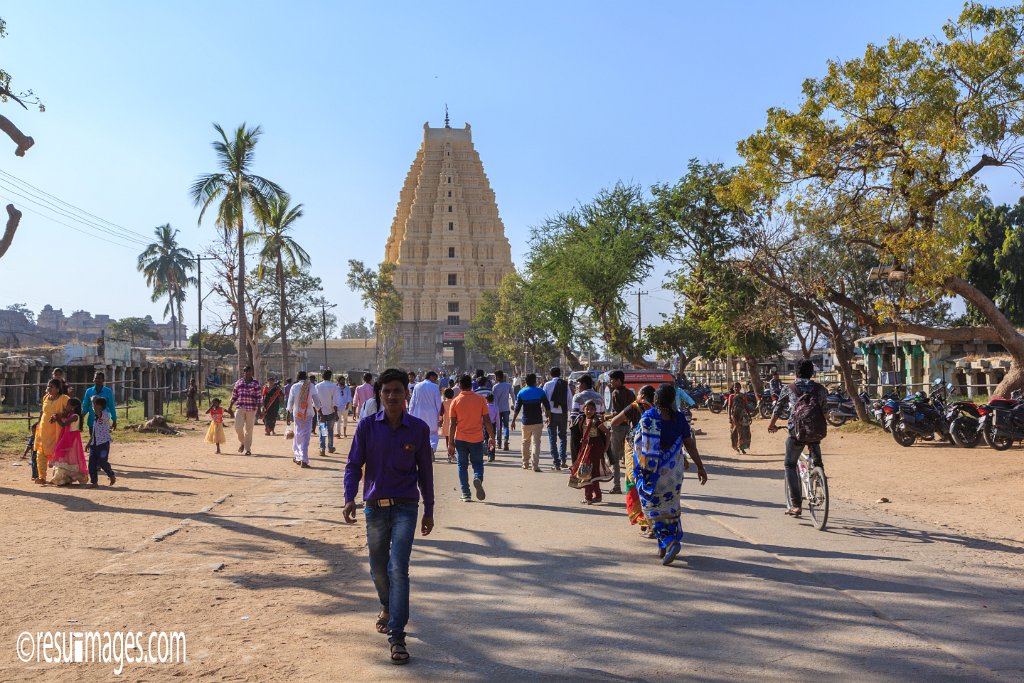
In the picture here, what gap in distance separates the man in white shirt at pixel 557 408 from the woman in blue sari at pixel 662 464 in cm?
733

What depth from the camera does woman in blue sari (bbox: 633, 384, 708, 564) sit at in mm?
7586

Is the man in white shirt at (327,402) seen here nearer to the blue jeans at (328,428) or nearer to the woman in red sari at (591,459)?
the blue jeans at (328,428)

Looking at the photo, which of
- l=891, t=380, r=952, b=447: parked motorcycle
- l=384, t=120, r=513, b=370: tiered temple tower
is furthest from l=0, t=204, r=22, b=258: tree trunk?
l=384, t=120, r=513, b=370: tiered temple tower

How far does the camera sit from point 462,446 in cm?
1184

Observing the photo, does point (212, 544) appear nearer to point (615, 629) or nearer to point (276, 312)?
point (615, 629)

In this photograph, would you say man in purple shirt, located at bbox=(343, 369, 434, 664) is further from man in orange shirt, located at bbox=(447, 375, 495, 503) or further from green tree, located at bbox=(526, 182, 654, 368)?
green tree, located at bbox=(526, 182, 654, 368)

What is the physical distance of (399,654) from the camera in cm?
489

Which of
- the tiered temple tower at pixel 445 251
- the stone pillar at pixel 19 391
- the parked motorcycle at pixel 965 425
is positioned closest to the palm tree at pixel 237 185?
the stone pillar at pixel 19 391

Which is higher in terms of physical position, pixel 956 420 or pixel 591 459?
pixel 956 420

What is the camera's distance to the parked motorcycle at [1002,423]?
1708cm

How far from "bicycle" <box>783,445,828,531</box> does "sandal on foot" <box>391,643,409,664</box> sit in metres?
5.35

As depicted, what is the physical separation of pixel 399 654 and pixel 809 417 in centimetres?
583

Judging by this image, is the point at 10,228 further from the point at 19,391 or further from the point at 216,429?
the point at 19,391

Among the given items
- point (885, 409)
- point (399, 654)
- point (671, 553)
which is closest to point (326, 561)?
point (671, 553)
